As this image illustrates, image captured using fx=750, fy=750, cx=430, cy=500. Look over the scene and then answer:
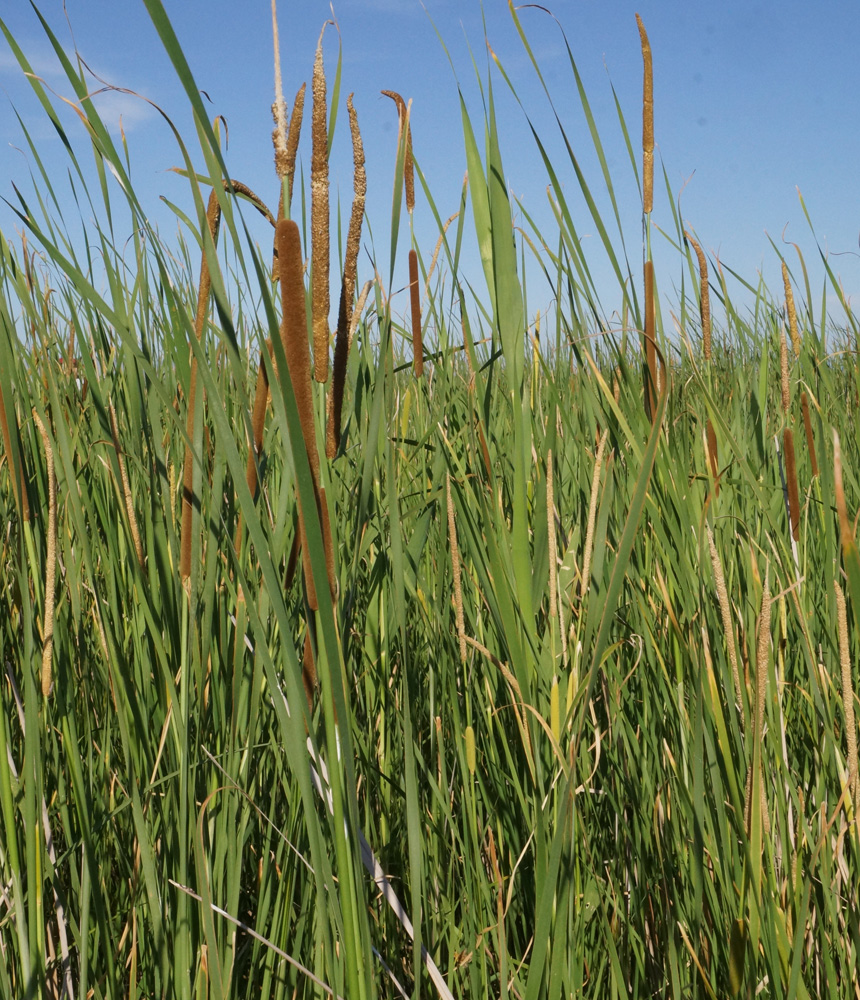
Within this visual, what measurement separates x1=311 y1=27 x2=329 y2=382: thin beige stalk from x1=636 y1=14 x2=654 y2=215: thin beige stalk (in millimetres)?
696

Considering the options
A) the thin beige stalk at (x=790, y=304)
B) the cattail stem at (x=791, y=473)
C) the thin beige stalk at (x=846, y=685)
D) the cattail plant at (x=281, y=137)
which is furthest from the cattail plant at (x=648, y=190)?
the cattail plant at (x=281, y=137)

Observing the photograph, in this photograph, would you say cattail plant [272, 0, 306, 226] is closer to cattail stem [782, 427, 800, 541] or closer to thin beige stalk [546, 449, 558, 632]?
thin beige stalk [546, 449, 558, 632]

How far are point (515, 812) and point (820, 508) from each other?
89cm

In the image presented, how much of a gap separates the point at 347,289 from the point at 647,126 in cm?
78

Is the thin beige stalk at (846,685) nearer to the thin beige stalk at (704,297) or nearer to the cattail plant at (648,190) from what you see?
the cattail plant at (648,190)

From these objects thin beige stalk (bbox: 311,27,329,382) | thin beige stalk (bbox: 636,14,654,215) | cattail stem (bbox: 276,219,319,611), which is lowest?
cattail stem (bbox: 276,219,319,611)

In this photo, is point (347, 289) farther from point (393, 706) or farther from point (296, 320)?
point (393, 706)

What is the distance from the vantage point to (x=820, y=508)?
141 centimetres

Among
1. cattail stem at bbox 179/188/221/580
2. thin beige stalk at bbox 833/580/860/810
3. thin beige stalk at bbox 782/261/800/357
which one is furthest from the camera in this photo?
thin beige stalk at bbox 782/261/800/357

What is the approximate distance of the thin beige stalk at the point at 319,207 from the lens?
1.69 ft

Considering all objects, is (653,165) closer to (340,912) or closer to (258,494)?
(258,494)

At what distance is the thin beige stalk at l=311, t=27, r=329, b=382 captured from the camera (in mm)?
515

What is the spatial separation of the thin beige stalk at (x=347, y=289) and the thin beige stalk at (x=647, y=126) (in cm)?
61

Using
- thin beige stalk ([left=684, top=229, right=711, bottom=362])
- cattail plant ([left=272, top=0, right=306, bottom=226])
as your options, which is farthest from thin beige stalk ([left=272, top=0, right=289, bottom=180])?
thin beige stalk ([left=684, top=229, right=711, bottom=362])
